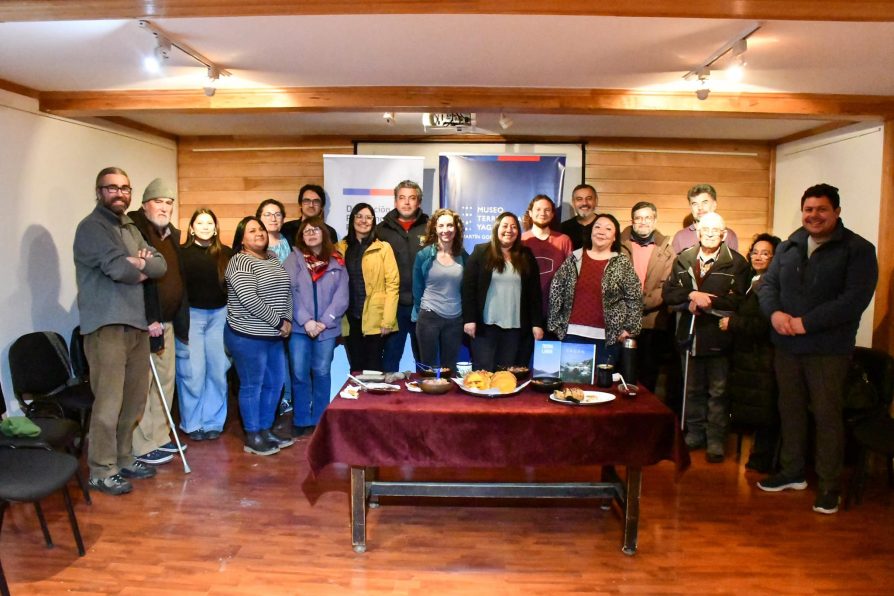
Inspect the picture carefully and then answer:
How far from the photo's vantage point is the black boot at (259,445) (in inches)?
157

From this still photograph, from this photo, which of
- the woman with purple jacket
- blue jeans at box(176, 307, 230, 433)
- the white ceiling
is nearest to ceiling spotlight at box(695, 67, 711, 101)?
the white ceiling

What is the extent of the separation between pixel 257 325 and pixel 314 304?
431mm

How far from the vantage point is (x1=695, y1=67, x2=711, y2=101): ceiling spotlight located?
342 centimetres

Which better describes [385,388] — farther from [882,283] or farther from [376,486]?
[882,283]

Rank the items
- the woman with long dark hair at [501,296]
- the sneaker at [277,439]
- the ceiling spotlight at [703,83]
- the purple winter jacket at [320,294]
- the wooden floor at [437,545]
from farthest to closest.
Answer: the purple winter jacket at [320,294]
the sneaker at [277,439]
the woman with long dark hair at [501,296]
the ceiling spotlight at [703,83]
the wooden floor at [437,545]

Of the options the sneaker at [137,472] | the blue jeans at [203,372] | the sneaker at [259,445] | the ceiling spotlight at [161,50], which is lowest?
the sneaker at [137,472]

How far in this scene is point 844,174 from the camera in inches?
183

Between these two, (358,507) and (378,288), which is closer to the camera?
(358,507)

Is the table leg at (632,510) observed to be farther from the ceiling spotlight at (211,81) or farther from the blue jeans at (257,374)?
the ceiling spotlight at (211,81)

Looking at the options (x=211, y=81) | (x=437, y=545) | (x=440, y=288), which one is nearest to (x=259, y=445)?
(x=440, y=288)

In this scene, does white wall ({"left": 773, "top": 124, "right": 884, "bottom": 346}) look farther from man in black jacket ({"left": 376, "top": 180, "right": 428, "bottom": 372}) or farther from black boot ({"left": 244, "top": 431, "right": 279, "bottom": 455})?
black boot ({"left": 244, "top": 431, "right": 279, "bottom": 455})

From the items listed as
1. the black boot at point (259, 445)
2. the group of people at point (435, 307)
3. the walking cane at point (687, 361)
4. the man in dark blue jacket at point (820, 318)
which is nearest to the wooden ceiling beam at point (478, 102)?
the group of people at point (435, 307)

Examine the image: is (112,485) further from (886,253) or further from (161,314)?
(886,253)

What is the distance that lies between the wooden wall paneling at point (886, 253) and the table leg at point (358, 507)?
11.4ft
